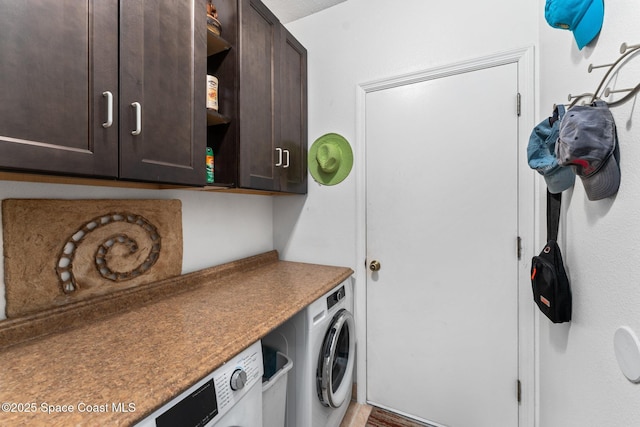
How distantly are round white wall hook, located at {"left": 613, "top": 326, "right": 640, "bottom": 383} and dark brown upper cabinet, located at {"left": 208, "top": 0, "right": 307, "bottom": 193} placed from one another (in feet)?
4.59

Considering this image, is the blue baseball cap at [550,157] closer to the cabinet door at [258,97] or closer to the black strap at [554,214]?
the black strap at [554,214]

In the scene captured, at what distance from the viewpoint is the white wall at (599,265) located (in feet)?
2.22

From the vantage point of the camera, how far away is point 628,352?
66cm

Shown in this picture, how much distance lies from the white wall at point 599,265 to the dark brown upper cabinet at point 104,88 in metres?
1.38

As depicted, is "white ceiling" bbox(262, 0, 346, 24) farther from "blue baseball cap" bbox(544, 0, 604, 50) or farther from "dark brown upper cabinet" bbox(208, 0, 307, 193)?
"blue baseball cap" bbox(544, 0, 604, 50)

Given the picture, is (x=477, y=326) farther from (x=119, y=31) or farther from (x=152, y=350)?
(x=119, y=31)

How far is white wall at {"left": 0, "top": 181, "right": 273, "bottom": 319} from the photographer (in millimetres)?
968

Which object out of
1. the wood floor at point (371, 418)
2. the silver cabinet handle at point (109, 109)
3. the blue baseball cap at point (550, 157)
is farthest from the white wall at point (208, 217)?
the blue baseball cap at point (550, 157)

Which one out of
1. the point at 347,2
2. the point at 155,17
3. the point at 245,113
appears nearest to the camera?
the point at 155,17

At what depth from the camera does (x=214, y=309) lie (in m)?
1.12

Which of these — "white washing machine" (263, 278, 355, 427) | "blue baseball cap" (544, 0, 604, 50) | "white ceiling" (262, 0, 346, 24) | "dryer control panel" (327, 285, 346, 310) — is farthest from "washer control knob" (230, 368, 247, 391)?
"white ceiling" (262, 0, 346, 24)

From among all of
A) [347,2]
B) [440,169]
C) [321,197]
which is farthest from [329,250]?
[347,2]

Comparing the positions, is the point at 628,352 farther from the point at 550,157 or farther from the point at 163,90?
the point at 163,90

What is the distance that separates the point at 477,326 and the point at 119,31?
2068 millimetres
